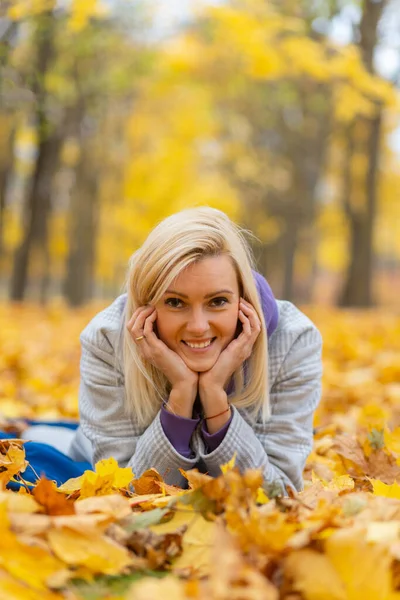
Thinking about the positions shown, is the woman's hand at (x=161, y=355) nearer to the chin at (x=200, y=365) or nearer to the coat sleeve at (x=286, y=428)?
the chin at (x=200, y=365)

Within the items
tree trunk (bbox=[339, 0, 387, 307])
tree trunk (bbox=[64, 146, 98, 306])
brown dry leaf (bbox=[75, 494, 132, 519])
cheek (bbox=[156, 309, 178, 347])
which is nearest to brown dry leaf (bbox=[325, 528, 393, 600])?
brown dry leaf (bbox=[75, 494, 132, 519])

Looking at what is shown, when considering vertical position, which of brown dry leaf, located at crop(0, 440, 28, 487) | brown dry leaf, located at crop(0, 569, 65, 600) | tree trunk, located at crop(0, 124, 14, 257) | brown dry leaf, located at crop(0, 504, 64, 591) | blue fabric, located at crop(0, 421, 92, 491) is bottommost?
blue fabric, located at crop(0, 421, 92, 491)

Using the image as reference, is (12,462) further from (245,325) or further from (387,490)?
(387,490)

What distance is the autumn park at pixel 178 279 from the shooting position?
1299 millimetres

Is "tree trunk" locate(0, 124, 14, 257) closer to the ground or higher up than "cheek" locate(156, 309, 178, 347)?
higher up

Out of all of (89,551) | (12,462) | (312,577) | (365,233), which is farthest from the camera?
(365,233)

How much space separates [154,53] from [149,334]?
10.6 m

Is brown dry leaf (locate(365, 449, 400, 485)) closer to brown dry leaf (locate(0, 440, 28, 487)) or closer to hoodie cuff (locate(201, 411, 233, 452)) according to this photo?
hoodie cuff (locate(201, 411, 233, 452))

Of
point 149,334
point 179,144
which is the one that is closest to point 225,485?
point 149,334

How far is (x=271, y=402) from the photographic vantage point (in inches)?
95.7

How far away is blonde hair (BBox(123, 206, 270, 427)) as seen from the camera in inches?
83.7

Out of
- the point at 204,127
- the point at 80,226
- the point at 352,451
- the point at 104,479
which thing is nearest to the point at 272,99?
the point at 204,127

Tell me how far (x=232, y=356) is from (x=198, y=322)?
171 mm

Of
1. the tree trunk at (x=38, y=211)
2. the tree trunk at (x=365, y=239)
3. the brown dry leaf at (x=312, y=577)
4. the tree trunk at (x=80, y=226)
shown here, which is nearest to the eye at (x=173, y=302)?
the brown dry leaf at (x=312, y=577)
